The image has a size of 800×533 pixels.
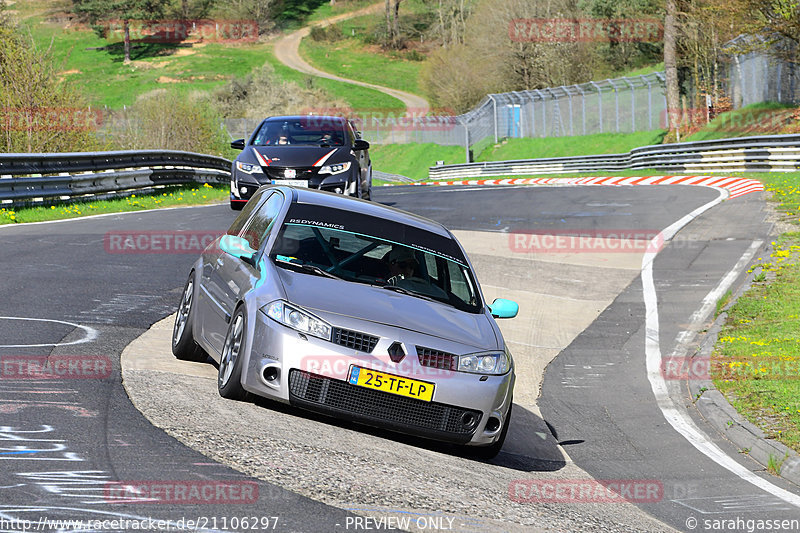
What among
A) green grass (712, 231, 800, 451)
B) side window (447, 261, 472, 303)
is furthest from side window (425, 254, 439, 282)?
green grass (712, 231, 800, 451)

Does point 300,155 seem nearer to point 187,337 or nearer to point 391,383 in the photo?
point 187,337

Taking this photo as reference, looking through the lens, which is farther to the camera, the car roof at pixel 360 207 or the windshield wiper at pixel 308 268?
the car roof at pixel 360 207

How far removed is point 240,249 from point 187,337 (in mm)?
1122

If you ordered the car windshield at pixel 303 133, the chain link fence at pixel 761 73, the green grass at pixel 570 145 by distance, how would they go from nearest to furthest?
the car windshield at pixel 303 133 < the chain link fence at pixel 761 73 < the green grass at pixel 570 145

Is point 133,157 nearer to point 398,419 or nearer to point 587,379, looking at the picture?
point 587,379

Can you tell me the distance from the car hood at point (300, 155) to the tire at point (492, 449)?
10943mm

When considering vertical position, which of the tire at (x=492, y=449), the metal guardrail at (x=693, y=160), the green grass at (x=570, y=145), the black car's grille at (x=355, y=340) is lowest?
the green grass at (x=570, y=145)

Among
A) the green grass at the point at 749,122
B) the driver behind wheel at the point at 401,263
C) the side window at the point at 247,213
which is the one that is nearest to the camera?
the driver behind wheel at the point at 401,263

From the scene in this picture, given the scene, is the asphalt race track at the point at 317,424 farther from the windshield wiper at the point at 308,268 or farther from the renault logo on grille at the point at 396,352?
the windshield wiper at the point at 308,268

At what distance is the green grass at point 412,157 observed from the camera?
248 feet

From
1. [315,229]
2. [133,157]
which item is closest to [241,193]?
[133,157]

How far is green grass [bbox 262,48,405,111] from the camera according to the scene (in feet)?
346

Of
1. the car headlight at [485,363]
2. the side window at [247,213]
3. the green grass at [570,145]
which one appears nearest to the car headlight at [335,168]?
the side window at [247,213]

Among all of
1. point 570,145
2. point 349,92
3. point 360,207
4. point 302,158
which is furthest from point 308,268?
point 349,92
